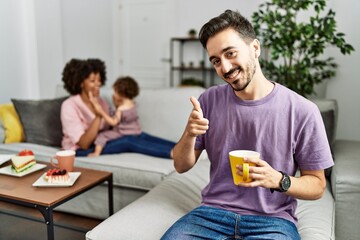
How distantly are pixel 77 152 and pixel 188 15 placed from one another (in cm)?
363

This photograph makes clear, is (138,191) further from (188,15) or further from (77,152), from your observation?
(188,15)

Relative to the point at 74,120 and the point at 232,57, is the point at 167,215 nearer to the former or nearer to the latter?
the point at 232,57

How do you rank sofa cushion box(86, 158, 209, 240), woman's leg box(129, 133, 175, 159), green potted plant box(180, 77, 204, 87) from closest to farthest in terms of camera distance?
1. sofa cushion box(86, 158, 209, 240)
2. woman's leg box(129, 133, 175, 159)
3. green potted plant box(180, 77, 204, 87)

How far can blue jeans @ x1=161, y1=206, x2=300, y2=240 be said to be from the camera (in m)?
1.21

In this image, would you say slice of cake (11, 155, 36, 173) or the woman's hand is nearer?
slice of cake (11, 155, 36, 173)

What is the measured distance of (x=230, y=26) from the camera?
1.24m

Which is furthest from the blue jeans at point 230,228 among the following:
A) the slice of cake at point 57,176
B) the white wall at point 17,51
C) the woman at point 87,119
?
the white wall at point 17,51

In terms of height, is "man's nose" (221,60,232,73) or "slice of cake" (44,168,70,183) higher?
"man's nose" (221,60,232,73)

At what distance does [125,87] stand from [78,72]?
0.35 m

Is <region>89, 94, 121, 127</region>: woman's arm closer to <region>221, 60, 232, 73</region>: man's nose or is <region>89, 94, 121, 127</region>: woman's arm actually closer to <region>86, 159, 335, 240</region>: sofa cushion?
<region>86, 159, 335, 240</region>: sofa cushion

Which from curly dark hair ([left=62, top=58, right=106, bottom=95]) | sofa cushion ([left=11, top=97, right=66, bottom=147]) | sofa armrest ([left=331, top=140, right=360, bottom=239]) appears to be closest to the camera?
sofa armrest ([left=331, top=140, right=360, bottom=239])

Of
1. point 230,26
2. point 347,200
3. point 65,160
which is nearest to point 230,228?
point 230,26

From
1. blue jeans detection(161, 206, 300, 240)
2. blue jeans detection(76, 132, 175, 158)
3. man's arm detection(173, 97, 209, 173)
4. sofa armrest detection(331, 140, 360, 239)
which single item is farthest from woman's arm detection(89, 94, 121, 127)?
sofa armrest detection(331, 140, 360, 239)

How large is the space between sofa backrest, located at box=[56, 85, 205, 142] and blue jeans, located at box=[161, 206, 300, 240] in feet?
4.55
